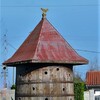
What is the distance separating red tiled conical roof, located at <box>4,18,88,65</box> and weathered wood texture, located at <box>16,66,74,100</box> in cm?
42

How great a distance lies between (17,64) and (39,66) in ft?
3.03

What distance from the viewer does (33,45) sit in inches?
733

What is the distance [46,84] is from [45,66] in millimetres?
660

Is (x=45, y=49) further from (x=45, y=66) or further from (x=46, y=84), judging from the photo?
(x=46, y=84)

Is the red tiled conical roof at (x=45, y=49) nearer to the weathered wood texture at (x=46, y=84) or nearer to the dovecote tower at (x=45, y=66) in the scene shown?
the dovecote tower at (x=45, y=66)

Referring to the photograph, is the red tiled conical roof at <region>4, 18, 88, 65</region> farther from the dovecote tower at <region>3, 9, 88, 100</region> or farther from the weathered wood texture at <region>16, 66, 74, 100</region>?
the weathered wood texture at <region>16, 66, 74, 100</region>

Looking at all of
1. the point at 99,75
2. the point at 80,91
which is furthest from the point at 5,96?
the point at 99,75

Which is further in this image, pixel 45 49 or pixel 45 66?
pixel 45 49

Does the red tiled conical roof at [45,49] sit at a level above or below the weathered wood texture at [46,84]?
above

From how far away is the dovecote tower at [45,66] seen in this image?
18141 mm

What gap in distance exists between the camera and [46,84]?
59.6 ft

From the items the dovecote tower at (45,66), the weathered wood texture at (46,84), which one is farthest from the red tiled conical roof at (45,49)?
the weathered wood texture at (46,84)

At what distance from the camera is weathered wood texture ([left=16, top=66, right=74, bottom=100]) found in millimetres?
18141

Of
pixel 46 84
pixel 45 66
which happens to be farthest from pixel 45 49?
pixel 46 84
